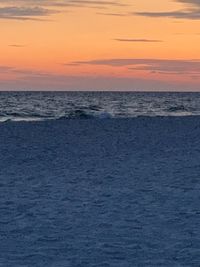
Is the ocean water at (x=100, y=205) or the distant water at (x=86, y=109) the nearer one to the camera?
the ocean water at (x=100, y=205)

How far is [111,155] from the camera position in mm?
20094

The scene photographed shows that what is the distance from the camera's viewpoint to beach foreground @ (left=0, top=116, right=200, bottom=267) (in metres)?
8.66

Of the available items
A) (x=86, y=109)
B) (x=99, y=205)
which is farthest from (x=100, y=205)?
(x=86, y=109)

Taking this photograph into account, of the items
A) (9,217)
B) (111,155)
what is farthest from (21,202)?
(111,155)

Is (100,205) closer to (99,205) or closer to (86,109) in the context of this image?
(99,205)

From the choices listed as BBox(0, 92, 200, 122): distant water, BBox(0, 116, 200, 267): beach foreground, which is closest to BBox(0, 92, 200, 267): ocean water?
BBox(0, 116, 200, 267): beach foreground

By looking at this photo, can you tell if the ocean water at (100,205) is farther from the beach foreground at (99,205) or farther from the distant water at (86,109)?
the distant water at (86,109)

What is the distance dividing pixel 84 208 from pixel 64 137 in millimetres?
15482

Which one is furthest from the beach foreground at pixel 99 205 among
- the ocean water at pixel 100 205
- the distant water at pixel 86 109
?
the distant water at pixel 86 109

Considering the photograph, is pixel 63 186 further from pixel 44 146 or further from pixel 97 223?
pixel 44 146

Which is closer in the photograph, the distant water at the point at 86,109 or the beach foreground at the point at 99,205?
→ the beach foreground at the point at 99,205

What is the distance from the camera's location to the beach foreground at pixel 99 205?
8.66m

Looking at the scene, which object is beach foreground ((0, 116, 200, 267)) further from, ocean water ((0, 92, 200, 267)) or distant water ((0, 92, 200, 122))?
distant water ((0, 92, 200, 122))

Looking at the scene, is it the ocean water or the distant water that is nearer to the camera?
the ocean water
